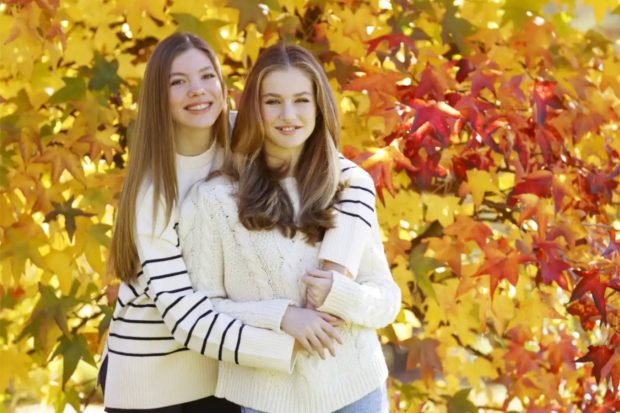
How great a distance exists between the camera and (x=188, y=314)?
2.14 m

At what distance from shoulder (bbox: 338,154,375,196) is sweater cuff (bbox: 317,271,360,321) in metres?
0.23

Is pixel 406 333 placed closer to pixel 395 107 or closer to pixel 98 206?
pixel 395 107

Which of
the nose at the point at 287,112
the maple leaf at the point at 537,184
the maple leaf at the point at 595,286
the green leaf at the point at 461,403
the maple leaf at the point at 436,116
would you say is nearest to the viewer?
the nose at the point at 287,112

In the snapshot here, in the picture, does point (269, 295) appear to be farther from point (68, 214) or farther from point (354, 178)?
point (68, 214)

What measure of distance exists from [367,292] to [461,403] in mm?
1162

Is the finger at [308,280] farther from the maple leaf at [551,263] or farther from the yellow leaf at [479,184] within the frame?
the yellow leaf at [479,184]

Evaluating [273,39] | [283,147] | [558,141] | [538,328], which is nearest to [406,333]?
[538,328]

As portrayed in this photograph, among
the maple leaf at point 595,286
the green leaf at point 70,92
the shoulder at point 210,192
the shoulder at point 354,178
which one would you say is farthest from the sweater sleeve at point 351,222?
the green leaf at point 70,92

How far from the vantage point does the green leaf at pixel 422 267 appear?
10.0ft

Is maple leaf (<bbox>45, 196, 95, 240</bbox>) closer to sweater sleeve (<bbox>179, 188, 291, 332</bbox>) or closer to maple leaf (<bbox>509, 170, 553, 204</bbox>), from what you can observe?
sweater sleeve (<bbox>179, 188, 291, 332</bbox>)

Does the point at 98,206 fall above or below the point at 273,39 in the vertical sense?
below

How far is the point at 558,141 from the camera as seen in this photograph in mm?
2992

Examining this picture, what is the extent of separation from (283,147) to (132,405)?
2.09 ft

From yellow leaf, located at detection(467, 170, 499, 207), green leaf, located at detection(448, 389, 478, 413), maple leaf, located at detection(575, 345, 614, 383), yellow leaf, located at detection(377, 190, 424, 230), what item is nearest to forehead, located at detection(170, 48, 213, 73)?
yellow leaf, located at detection(377, 190, 424, 230)
